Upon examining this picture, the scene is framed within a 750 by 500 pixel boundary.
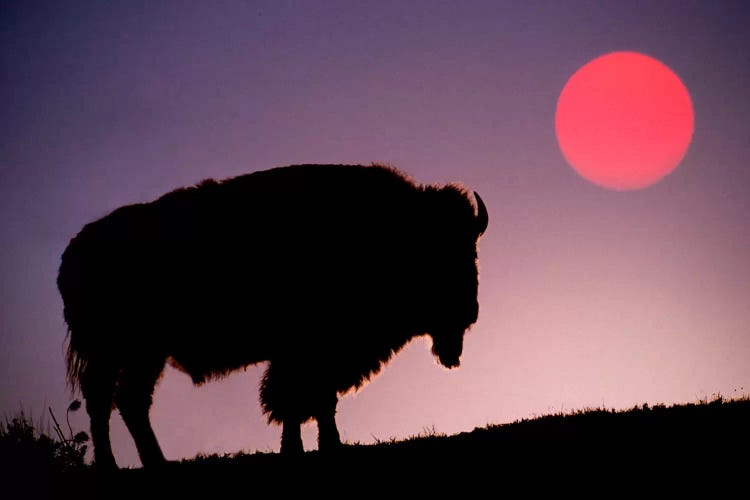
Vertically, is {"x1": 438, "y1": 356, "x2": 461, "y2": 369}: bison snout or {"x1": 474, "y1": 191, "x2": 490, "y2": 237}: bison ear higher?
{"x1": 474, "y1": 191, "x2": 490, "y2": 237}: bison ear

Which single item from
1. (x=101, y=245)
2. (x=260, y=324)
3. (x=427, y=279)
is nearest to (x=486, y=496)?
(x=260, y=324)

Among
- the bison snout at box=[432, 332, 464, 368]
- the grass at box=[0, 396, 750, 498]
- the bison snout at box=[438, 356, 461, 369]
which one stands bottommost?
the grass at box=[0, 396, 750, 498]

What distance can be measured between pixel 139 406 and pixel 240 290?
1.69m

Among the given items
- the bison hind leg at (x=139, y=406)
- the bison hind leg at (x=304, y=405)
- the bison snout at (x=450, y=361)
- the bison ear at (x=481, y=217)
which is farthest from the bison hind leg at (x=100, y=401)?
the bison ear at (x=481, y=217)

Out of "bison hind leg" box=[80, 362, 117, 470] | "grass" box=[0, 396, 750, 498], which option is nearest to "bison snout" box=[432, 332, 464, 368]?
"grass" box=[0, 396, 750, 498]

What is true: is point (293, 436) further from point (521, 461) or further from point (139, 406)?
point (521, 461)

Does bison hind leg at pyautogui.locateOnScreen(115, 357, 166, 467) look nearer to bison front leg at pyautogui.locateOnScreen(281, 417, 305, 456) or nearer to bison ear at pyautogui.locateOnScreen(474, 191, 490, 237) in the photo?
bison front leg at pyautogui.locateOnScreen(281, 417, 305, 456)

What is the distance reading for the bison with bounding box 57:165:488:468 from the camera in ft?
22.1

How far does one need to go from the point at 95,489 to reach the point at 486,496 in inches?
146

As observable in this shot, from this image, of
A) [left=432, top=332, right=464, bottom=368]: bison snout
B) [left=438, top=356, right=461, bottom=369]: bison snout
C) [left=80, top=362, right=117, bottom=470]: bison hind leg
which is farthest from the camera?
[left=438, top=356, right=461, bottom=369]: bison snout

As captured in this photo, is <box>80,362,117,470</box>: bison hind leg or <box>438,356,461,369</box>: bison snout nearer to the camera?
<box>80,362,117,470</box>: bison hind leg

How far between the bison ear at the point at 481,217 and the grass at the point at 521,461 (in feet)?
9.17

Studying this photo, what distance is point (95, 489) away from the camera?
5.56 m

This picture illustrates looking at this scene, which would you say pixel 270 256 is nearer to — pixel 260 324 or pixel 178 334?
pixel 260 324
